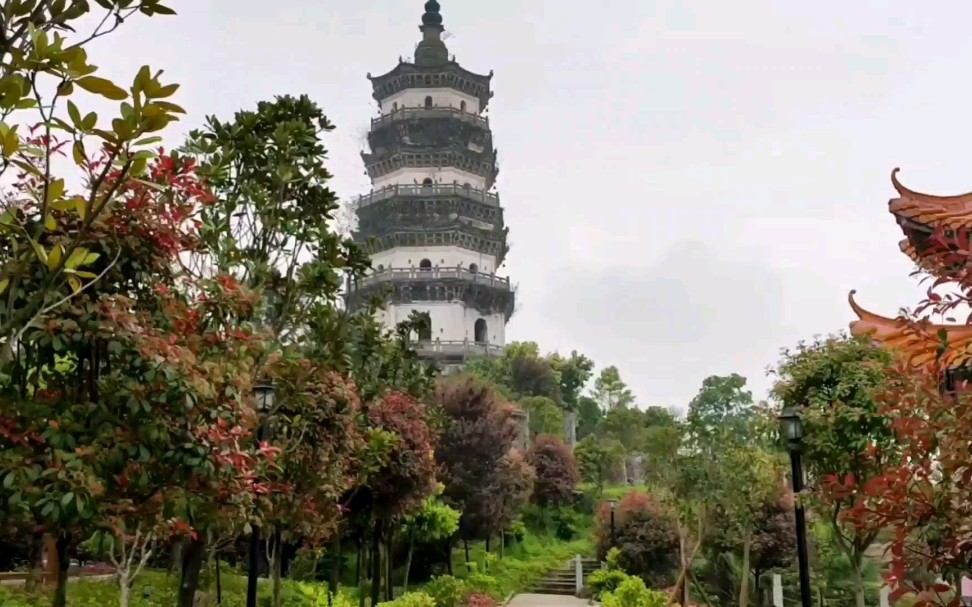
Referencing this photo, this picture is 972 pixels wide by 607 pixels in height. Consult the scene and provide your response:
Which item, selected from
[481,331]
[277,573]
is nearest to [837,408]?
[277,573]

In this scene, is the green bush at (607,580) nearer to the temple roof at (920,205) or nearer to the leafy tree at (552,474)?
the leafy tree at (552,474)

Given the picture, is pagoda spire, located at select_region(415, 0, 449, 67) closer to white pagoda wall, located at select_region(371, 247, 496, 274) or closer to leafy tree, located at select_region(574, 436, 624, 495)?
white pagoda wall, located at select_region(371, 247, 496, 274)

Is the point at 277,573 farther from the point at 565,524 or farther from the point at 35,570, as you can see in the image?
the point at 565,524

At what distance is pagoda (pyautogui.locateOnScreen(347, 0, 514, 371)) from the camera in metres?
35.8

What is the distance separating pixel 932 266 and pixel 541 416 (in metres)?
29.6

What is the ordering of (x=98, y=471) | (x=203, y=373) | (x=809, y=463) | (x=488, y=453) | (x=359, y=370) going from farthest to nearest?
(x=488, y=453) → (x=359, y=370) → (x=809, y=463) → (x=203, y=373) → (x=98, y=471)

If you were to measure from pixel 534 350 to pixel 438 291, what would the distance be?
5.33 metres

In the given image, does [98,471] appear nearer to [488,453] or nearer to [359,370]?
[359,370]

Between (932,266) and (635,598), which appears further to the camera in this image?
(635,598)

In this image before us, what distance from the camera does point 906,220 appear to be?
6.94m

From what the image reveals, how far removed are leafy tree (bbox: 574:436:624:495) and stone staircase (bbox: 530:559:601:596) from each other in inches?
322

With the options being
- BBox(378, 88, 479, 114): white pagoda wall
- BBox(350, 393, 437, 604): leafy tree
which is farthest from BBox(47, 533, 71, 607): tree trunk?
BBox(378, 88, 479, 114): white pagoda wall

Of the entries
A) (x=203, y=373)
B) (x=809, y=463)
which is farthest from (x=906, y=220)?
(x=203, y=373)

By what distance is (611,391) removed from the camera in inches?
1692
